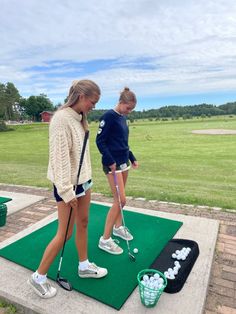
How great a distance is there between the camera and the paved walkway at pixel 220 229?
278 centimetres

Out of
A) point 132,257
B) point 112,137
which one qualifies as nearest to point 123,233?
point 132,257

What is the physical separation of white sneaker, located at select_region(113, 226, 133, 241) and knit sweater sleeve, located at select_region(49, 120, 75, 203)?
1.69 meters

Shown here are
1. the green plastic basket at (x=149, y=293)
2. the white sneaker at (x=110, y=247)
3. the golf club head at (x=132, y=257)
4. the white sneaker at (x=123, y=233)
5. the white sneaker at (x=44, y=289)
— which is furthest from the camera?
the white sneaker at (x=123, y=233)

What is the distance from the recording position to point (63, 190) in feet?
7.87

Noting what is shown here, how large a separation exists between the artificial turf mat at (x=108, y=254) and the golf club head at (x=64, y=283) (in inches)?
2.3

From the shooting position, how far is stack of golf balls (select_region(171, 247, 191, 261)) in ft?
10.9

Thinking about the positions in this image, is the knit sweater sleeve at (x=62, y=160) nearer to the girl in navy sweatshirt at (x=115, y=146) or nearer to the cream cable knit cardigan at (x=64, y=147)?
the cream cable knit cardigan at (x=64, y=147)

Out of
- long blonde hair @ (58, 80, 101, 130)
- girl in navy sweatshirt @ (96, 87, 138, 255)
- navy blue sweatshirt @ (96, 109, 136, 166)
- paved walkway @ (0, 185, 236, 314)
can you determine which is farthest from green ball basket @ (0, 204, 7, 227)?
long blonde hair @ (58, 80, 101, 130)

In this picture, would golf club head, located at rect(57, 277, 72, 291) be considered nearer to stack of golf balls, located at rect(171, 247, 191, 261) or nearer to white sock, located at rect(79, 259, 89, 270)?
white sock, located at rect(79, 259, 89, 270)

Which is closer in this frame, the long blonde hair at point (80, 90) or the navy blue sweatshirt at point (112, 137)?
the long blonde hair at point (80, 90)

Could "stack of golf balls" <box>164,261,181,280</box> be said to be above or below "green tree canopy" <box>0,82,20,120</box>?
below

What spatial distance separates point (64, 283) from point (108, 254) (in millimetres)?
730

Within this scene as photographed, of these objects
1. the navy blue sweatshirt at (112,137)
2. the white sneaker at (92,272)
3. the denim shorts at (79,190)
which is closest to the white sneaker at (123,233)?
the white sneaker at (92,272)

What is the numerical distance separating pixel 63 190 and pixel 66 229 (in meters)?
0.46
